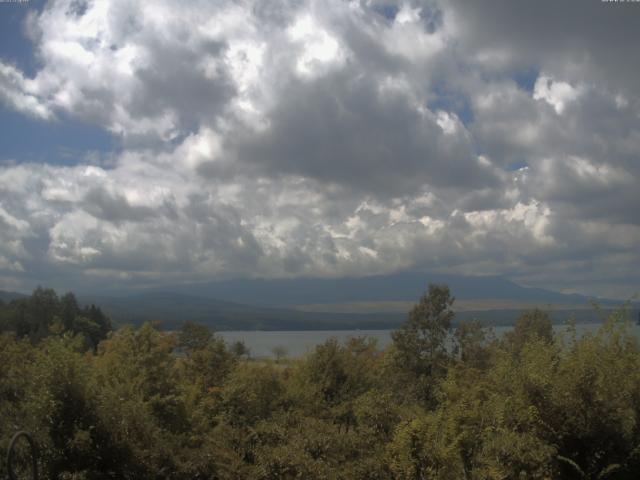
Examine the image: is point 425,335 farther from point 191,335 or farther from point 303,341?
point 303,341

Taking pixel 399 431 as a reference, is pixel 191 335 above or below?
below

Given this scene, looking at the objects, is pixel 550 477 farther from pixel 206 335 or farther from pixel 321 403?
pixel 206 335

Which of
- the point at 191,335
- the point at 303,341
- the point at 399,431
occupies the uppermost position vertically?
the point at 399,431

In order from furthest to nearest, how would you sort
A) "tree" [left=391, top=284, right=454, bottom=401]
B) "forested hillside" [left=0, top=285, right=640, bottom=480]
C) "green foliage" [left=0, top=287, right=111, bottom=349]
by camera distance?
"green foliage" [left=0, top=287, right=111, bottom=349] → "tree" [left=391, top=284, right=454, bottom=401] → "forested hillside" [left=0, top=285, right=640, bottom=480]

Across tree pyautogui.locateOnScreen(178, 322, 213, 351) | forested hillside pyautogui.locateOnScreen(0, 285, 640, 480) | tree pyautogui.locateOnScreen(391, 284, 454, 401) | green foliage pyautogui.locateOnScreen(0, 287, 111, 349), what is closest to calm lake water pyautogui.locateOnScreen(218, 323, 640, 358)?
forested hillside pyautogui.locateOnScreen(0, 285, 640, 480)

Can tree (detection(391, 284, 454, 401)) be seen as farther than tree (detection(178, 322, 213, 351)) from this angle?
No

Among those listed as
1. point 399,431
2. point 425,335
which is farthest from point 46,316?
point 399,431

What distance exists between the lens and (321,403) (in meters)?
23.5

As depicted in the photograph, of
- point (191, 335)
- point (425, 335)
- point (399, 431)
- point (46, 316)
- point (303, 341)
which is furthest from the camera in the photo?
point (303, 341)

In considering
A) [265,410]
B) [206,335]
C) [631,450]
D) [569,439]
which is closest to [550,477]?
[569,439]

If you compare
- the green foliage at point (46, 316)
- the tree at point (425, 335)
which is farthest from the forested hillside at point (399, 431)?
the green foliage at point (46, 316)

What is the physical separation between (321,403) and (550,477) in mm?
12459

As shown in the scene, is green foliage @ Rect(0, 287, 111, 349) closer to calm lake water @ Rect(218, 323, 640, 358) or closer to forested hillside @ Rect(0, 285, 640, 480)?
calm lake water @ Rect(218, 323, 640, 358)

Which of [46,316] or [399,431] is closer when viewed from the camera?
[399,431]
